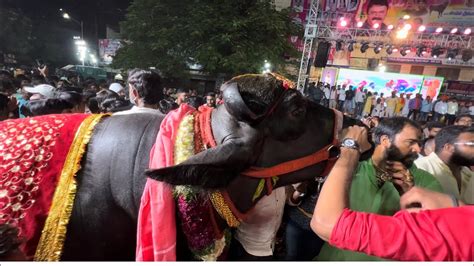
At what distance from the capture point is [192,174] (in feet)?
4.42

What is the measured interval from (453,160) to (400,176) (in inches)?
46.3

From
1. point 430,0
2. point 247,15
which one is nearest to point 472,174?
point 247,15

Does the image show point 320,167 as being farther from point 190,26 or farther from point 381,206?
point 190,26

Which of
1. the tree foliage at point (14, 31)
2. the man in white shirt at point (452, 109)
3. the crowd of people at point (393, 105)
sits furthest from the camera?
the tree foliage at point (14, 31)

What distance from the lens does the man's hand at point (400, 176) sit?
2404 mm

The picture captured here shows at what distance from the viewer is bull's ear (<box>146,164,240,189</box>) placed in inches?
51.8

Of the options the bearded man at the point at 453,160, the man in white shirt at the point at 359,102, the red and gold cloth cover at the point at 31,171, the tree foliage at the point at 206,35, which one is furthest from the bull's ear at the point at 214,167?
the man in white shirt at the point at 359,102

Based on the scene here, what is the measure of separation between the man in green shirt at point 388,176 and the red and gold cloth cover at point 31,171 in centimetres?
222

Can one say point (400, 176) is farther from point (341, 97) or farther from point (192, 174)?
point (341, 97)

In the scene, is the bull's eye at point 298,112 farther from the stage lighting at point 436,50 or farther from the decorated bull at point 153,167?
the stage lighting at point 436,50

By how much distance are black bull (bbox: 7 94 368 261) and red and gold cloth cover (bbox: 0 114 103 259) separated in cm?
14

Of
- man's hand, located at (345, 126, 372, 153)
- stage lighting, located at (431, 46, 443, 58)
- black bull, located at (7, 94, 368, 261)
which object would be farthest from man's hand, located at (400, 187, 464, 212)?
stage lighting, located at (431, 46, 443, 58)

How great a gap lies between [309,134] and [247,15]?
1611cm

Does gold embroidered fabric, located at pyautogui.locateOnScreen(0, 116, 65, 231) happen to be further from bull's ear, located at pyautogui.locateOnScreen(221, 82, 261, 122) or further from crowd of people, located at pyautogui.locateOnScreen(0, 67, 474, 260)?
bull's ear, located at pyautogui.locateOnScreen(221, 82, 261, 122)
